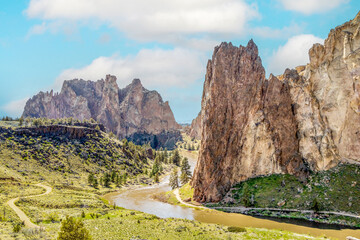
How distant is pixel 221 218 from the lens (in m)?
80.7

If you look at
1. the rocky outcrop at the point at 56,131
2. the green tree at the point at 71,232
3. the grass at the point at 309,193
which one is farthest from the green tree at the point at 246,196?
the rocky outcrop at the point at 56,131

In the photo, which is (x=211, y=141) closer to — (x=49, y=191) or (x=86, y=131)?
(x=49, y=191)

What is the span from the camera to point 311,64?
101 meters

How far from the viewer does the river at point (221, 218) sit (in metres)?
66.8

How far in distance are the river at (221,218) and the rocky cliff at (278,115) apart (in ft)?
42.5

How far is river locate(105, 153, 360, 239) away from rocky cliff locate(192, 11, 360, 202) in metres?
13.0

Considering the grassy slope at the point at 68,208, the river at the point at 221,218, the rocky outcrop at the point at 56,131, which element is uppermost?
the rocky outcrop at the point at 56,131

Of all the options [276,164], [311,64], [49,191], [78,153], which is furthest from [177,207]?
[78,153]

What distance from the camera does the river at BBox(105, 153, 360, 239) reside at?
2630 inches

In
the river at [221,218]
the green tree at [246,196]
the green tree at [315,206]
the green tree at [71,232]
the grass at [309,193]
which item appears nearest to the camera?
the green tree at [71,232]

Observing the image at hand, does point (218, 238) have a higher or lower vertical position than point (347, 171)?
lower

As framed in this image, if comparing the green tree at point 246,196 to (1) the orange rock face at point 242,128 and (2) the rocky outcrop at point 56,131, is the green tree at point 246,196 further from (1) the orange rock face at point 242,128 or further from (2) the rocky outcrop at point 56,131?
(2) the rocky outcrop at point 56,131

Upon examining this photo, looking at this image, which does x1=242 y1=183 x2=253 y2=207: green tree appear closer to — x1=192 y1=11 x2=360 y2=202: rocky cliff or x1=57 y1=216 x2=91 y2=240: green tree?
x1=192 y1=11 x2=360 y2=202: rocky cliff

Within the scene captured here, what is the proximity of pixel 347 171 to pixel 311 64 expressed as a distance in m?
37.5
